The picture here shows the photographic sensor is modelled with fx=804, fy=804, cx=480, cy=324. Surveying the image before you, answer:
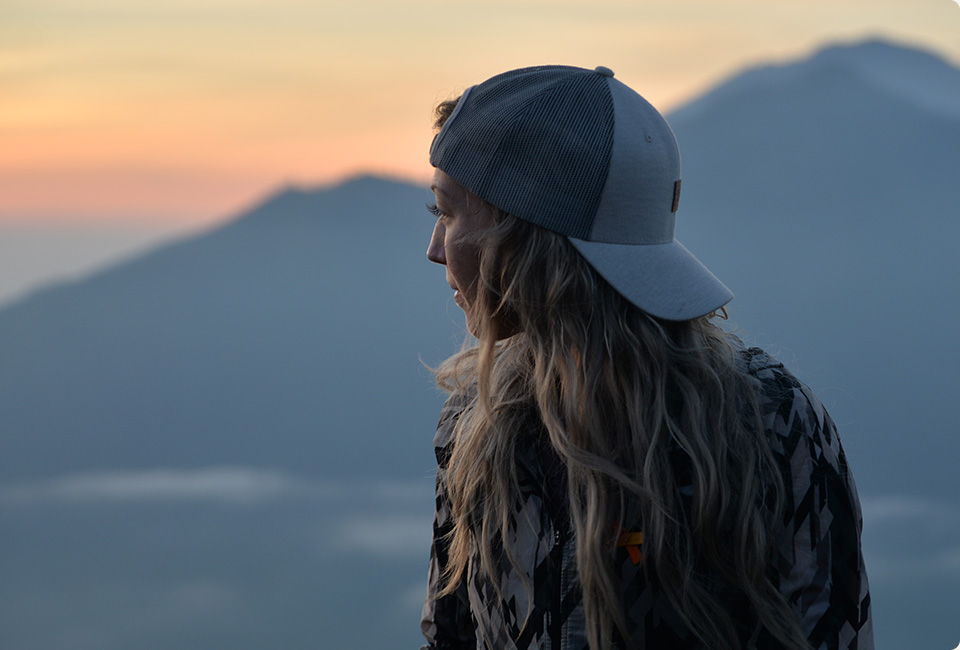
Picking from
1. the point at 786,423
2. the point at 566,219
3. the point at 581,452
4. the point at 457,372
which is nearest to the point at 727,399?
the point at 786,423

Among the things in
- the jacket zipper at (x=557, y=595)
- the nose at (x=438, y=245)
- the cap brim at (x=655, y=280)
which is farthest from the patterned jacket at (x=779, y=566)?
the nose at (x=438, y=245)

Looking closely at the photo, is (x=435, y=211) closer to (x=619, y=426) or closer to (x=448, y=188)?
(x=448, y=188)

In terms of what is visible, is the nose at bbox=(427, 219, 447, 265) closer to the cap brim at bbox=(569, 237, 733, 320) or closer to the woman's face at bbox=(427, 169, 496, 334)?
the woman's face at bbox=(427, 169, 496, 334)

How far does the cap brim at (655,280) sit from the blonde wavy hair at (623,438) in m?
0.03

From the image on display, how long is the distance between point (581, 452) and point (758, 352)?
0.33 metres

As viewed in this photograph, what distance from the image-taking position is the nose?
3.72 ft

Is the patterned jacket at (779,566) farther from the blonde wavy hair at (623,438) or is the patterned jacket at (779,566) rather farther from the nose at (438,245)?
the nose at (438,245)

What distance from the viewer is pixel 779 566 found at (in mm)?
1022

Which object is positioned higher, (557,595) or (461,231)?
(461,231)

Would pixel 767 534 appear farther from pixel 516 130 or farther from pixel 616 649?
pixel 516 130

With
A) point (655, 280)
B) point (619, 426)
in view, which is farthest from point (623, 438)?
point (655, 280)

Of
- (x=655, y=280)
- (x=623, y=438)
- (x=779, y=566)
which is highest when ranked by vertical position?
(x=655, y=280)

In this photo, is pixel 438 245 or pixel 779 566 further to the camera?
pixel 438 245

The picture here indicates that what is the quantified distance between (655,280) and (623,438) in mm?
209
